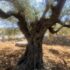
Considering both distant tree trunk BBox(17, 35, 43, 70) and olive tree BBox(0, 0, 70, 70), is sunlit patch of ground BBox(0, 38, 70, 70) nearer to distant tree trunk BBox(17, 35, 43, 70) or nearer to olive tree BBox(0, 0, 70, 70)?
distant tree trunk BBox(17, 35, 43, 70)

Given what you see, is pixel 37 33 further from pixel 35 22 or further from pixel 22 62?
pixel 22 62

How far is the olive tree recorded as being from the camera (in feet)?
30.3

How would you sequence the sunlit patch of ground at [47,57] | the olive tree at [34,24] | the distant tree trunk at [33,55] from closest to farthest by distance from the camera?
the olive tree at [34,24], the distant tree trunk at [33,55], the sunlit patch of ground at [47,57]

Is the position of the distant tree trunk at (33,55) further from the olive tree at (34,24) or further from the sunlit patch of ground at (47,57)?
the sunlit patch of ground at (47,57)

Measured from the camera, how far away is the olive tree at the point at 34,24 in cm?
923

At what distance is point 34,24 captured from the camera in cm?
984

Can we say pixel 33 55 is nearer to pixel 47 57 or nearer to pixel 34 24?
pixel 34 24

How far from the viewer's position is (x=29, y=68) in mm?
10133

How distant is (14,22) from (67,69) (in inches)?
120

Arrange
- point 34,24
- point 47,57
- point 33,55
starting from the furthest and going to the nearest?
1. point 47,57
2. point 33,55
3. point 34,24

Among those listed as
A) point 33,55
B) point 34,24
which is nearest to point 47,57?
point 33,55

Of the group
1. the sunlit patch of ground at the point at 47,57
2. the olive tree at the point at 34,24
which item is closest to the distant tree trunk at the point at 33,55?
the olive tree at the point at 34,24

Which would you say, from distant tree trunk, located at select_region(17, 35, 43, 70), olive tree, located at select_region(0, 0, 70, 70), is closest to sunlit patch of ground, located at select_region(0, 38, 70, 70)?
distant tree trunk, located at select_region(17, 35, 43, 70)

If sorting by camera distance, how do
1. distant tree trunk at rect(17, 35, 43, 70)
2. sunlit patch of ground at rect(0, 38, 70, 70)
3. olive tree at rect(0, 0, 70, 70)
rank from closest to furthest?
1. olive tree at rect(0, 0, 70, 70)
2. distant tree trunk at rect(17, 35, 43, 70)
3. sunlit patch of ground at rect(0, 38, 70, 70)
